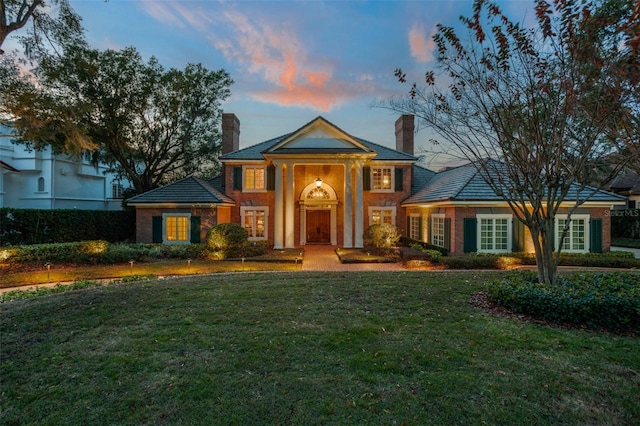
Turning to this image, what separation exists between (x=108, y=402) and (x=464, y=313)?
622 centimetres

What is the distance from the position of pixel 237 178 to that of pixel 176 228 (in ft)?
16.3

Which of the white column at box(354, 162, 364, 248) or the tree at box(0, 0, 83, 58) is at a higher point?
the tree at box(0, 0, 83, 58)

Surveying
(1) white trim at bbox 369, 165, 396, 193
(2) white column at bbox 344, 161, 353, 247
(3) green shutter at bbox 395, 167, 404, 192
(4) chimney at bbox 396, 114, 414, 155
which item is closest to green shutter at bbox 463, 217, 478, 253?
(2) white column at bbox 344, 161, 353, 247

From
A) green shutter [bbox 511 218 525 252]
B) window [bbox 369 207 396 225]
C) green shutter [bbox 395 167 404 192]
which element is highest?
green shutter [bbox 395 167 404 192]

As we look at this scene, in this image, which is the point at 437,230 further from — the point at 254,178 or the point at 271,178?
the point at 254,178

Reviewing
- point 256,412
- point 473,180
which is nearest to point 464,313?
point 256,412

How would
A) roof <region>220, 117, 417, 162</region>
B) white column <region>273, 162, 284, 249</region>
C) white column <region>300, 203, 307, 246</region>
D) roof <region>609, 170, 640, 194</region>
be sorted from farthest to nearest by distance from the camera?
roof <region>609, 170, 640, 194</region> → white column <region>300, 203, 307, 246</region> → white column <region>273, 162, 284, 249</region> → roof <region>220, 117, 417, 162</region>

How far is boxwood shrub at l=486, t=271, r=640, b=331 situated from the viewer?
5.93 m

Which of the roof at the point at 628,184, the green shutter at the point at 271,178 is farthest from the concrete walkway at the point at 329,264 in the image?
the roof at the point at 628,184

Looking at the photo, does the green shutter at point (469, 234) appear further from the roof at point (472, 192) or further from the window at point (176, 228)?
the window at point (176, 228)

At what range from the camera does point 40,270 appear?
12.5 m

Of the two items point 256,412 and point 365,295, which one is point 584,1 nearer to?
point 365,295

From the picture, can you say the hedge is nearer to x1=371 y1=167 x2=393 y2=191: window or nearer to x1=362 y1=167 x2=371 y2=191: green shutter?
x1=362 y1=167 x2=371 y2=191: green shutter

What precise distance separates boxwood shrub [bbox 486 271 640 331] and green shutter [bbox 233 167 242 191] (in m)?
16.9
